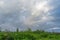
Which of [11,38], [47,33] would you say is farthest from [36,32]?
[11,38]

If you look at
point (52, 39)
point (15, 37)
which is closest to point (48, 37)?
point (52, 39)

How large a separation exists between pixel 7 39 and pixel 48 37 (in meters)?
9.19

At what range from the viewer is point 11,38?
32031 mm

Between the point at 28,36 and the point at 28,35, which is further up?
the point at 28,35

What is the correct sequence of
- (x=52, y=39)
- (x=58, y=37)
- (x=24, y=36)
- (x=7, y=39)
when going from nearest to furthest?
1. (x=7, y=39)
2. (x=24, y=36)
3. (x=52, y=39)
4. (x=58, y=37)

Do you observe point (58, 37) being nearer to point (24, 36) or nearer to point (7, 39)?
point (24, 36)

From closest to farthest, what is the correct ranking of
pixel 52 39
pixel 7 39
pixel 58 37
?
1. pixel 7 39
2. pixel 52 39
3. pixel 58 37

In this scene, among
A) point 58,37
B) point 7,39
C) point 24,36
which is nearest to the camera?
point 7,39

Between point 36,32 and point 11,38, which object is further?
point 36,32

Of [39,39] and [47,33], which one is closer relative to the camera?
[39,39]

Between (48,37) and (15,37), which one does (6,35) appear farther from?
(48,37)

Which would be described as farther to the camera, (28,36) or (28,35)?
→ (28,35)

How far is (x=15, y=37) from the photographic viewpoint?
33156mm

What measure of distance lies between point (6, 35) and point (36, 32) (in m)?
8.93
